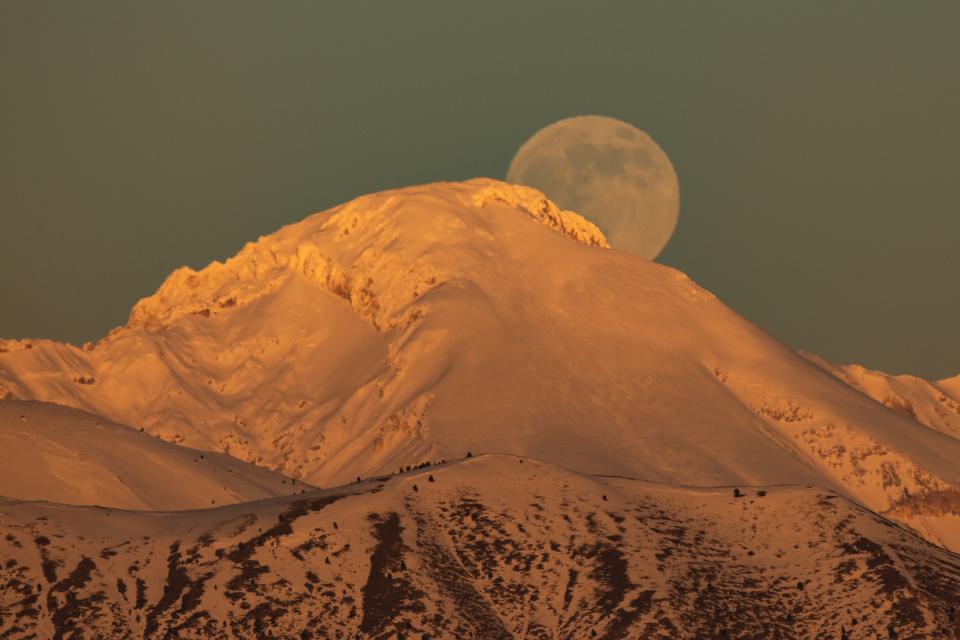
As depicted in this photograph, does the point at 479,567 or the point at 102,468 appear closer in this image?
the point at 479,567

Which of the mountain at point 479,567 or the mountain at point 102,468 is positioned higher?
the mountain at point 102,468

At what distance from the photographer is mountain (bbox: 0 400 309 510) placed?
162500 mm

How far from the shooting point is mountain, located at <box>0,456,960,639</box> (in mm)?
116250

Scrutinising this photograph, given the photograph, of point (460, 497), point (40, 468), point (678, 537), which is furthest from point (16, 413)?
point (678, 537)

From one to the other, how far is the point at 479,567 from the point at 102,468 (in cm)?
5467

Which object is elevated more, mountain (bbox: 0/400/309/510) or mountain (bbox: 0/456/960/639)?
mountain (bbox: 0/400/309/510)

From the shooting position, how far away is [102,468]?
16825cm

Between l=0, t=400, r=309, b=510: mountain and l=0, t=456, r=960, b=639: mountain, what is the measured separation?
27.9 m

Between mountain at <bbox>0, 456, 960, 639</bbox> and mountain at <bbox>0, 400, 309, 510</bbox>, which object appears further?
mountain at <bbox>0, 400, 309, 510</bbox>

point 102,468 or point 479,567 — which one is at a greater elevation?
point 102,468

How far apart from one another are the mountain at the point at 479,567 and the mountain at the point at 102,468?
91.4ft

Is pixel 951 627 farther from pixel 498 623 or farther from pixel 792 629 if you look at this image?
pixel 498 623

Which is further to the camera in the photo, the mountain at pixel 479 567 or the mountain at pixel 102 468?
the mountain at pixel 102 468

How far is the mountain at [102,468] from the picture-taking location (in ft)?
533
